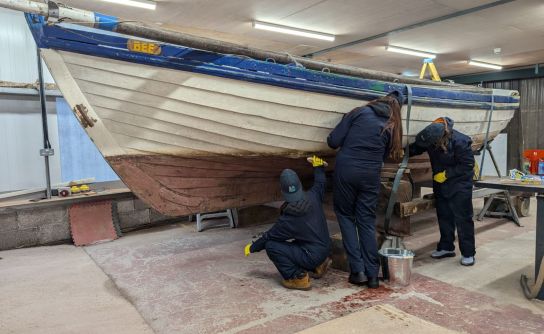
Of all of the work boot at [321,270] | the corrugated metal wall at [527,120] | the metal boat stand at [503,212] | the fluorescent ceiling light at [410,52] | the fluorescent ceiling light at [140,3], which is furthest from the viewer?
the corrugated metal wall at [527,120]

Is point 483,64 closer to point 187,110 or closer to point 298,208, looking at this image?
point 298,208

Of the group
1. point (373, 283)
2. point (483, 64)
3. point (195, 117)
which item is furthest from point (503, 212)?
point (483, 64)

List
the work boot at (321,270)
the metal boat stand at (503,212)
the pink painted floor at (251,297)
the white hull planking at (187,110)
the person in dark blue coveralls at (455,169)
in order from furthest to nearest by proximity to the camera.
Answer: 1. the metal boat stand at (503,212)
2. the person in dark blue coveralls at (455,169)
3. the work boot at (321,270)
4. the white hull planking at (187,110)
5. the pink painted floor at (251,297)

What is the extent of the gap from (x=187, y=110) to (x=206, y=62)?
35cm

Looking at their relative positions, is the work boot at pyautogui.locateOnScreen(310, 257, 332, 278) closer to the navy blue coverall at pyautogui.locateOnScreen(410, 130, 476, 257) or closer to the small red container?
the navy blue coverall at pyautogui.locateOnScreen(410, 130, 476, 257)

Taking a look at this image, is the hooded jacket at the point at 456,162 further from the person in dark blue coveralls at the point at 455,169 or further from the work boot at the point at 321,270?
the work boot at the point at 321,270

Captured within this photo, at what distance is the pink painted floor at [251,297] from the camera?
2.30 meters

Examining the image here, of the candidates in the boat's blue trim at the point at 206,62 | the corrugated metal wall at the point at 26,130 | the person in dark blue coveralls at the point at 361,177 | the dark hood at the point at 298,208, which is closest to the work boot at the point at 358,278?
the person in dark blue coveralls at the point at 361,177

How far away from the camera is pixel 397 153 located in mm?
3027

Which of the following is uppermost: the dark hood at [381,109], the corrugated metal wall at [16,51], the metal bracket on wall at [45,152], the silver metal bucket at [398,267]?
the corrugated metal wall at [16,51]

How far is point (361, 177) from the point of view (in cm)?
278

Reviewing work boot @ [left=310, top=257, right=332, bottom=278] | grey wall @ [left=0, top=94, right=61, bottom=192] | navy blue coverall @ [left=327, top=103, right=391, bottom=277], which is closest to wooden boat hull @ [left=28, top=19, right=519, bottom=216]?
navy blue coverall @ [left=327, top=103, right=391, bottom=277]

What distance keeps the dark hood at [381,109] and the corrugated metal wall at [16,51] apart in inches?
151

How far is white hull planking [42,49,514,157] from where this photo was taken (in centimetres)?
248
